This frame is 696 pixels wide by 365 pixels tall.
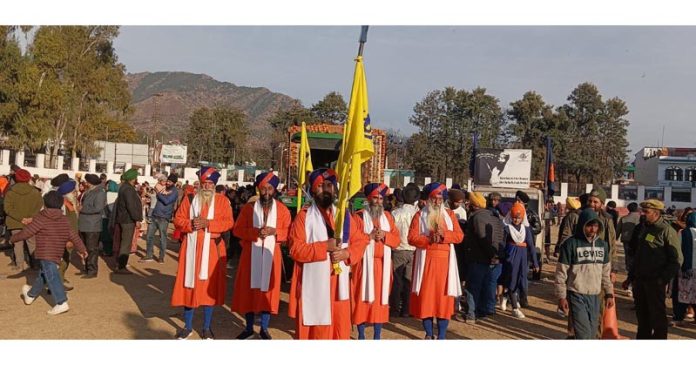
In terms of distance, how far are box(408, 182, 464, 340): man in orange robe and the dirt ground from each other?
76 centimetres

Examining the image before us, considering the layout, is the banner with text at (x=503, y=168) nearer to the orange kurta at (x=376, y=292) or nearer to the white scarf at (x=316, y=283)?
the orange kurta at (x=376, y=292)

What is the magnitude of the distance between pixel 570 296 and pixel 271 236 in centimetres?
309

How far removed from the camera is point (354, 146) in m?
5.79

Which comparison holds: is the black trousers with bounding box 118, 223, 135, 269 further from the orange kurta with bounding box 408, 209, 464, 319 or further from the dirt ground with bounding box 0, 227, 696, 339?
the orange kurta with bounding box 408, 209, 464, 319

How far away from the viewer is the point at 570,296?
21.0 ft

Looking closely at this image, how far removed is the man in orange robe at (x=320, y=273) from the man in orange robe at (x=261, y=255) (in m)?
1.25

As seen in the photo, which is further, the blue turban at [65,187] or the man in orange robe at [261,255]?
the blue turban at [65,187]

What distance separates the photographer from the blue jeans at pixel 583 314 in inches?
248

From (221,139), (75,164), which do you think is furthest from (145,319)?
(221,139)

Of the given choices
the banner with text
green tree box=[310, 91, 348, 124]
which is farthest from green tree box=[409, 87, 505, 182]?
the banner with text

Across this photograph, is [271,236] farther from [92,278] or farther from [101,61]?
[101,61]

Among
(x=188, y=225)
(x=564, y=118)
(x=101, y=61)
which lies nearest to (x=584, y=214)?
(x=188, y=225)

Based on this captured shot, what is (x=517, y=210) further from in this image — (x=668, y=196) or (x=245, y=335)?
(x=668, y=196)

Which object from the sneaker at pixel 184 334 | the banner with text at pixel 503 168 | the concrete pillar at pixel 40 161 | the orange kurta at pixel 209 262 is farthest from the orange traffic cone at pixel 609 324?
the concrete pillar at pixel 40 161
